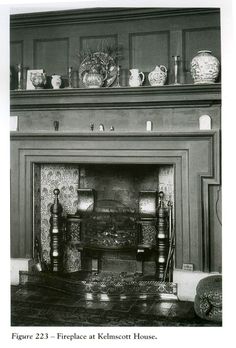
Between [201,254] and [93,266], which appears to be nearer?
[201,254]

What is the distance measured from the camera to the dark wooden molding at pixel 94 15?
1923 mm

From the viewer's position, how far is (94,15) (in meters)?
2.09

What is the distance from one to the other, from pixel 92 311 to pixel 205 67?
1.26 metres

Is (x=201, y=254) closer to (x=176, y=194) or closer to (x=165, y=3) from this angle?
(x=176, y=194)

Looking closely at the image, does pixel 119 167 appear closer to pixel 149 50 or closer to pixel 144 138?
pixel 144 138

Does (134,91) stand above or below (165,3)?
below

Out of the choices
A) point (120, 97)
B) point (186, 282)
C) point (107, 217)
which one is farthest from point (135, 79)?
point (186, 282)

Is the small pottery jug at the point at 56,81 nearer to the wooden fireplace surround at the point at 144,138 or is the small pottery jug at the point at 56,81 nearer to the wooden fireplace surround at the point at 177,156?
the wooden fireplace surround at the point at 144,138

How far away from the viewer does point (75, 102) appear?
85.7 inches

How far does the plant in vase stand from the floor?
1091 millimetres
